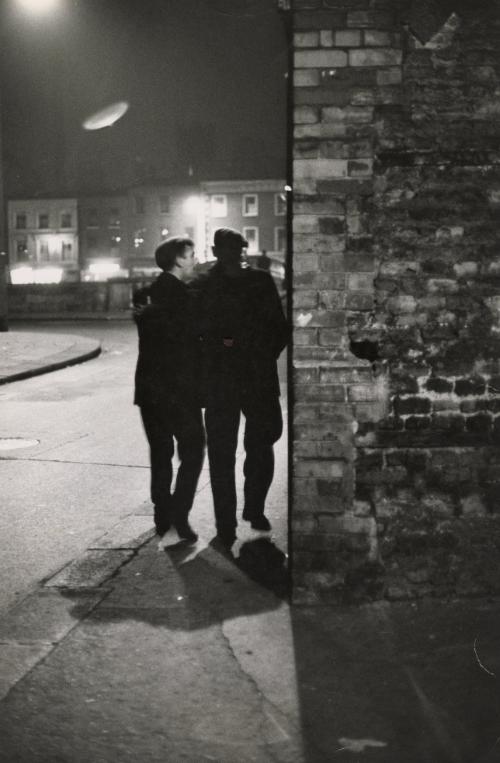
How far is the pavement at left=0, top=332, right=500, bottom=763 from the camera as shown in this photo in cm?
324

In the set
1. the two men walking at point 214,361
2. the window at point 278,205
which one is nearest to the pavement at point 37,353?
the two men walking at point 214,361

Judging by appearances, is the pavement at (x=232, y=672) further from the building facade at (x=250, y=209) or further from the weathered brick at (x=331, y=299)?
the building facade at (x=250, y=209)

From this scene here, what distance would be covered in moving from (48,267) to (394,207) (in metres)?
99.6

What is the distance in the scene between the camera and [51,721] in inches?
135

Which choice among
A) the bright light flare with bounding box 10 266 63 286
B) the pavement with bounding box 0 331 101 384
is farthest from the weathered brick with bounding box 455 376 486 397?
the bright light flare with bounding box 10 266 63 286

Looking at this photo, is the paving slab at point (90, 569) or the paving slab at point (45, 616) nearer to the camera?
the paving slab at point (45, 616)

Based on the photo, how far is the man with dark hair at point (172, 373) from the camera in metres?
5.62

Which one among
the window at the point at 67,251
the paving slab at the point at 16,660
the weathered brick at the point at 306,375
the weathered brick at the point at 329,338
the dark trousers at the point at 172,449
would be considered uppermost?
the window at the point at 67,251

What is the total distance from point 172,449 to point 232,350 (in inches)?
32.9

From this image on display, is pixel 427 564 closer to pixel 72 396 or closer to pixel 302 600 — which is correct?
pixel 302 600

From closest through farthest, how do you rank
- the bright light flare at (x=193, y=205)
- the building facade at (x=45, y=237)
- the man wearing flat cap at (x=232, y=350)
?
the man wearing flat cap at (x=232, y=350), the bright light flare at (x=193, y=205), the building facade at (x=45, y=237)

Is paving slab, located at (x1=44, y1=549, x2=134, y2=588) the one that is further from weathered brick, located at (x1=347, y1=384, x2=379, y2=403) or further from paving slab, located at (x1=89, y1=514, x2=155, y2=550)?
weathered brick, located at (x1=347, y1=384, x2=379, y2=403)

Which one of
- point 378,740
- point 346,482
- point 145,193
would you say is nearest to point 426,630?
point 346,482

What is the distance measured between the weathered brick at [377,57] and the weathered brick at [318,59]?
59mm
